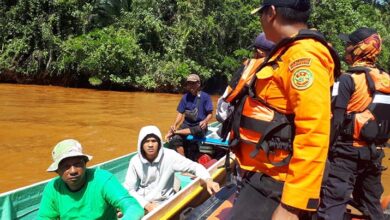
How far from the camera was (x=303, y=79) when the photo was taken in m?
1.49

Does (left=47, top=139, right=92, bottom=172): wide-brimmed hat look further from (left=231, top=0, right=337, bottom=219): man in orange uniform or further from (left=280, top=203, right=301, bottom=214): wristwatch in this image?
(left=280, top=203, right=301, bottom=214): wristwatch

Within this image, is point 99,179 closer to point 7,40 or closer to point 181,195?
point 181,195

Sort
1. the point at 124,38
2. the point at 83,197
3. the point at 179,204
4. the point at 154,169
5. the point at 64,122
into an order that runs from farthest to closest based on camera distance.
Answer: the point at 124,38 → the point at 64,122 → the point at 154,169 → the point at 179,204 → the point at 83,197

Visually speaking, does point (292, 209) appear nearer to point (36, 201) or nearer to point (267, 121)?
point (267, 121)

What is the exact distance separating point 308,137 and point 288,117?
0.15 metres

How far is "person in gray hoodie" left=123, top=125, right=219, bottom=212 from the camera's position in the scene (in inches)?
154

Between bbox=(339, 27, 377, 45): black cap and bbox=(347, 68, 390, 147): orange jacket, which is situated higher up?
bbox=(339, 27, 377, 45): black cap

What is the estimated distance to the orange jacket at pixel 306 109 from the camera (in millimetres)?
1462

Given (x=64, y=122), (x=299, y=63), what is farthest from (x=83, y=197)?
(x=64, y=122)

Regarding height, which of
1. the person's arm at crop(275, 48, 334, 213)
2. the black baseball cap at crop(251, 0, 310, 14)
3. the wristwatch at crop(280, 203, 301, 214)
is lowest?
the wristwatch at crop(280, 203, 301, 214)

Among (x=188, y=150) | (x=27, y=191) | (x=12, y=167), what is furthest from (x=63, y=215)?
(x=12, y=167)

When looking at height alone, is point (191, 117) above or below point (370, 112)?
below

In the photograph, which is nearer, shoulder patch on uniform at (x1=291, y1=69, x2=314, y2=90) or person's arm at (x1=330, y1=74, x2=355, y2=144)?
shoulder patch on uniform at (x1=291, y1=69, x2=314, y2=90)

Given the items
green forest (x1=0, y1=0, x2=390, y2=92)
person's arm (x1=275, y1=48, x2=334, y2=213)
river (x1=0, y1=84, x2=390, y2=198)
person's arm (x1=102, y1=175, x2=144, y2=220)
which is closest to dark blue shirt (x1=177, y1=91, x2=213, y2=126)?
river (x1=0, y1=84, x2=390, y2=198)
